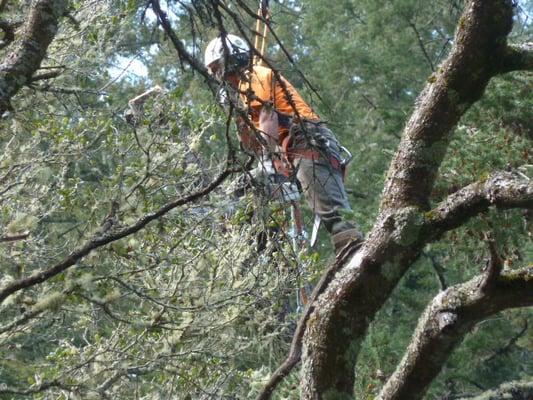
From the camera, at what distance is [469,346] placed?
13.5 meters

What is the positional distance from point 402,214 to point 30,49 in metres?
1.40

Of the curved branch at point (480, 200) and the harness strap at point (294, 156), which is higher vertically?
the harness strap at point (294, 156)

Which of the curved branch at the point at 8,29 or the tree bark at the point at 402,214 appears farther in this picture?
the curved branch at the point at 8,29

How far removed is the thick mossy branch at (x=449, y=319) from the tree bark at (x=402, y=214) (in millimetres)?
174

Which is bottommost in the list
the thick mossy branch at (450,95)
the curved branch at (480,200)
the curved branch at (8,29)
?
the curved branch at (480,200)

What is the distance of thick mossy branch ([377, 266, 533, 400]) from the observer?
11.6 feet

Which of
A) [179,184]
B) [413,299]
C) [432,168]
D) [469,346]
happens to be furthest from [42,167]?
[413,299]

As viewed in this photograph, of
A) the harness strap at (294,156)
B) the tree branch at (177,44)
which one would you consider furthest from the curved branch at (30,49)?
the harness strap at (294,156)

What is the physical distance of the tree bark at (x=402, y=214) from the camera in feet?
11.7

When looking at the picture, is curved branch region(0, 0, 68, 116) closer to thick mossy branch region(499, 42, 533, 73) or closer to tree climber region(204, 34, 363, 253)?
tree climber region(204, 34, 363, 253)

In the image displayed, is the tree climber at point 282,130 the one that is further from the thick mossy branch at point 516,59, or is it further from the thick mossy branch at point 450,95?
the thick mossy branch at point 516,59

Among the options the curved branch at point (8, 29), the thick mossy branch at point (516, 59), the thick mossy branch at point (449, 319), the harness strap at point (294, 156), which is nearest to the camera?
the thick mossy branch at point (449, 319)

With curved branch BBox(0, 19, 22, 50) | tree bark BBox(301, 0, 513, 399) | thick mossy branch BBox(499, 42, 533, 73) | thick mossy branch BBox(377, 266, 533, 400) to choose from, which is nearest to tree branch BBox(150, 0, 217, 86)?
tree bark BBox(301, 0, 513, 399)

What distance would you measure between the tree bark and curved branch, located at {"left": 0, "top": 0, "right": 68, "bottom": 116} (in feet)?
4.12
